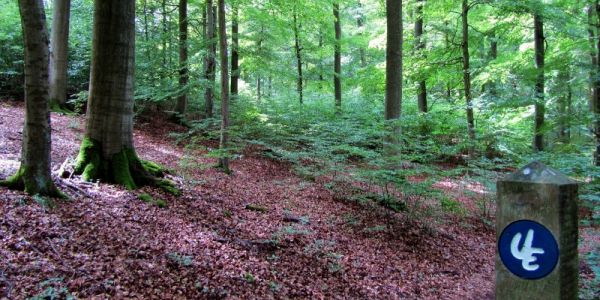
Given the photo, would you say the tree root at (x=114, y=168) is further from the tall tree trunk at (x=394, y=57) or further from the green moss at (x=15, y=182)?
the tall tree trunk at (x=394, y=57)

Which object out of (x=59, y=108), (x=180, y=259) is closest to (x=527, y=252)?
(x=180, y=259)

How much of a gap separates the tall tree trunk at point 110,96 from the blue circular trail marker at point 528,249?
5.98m

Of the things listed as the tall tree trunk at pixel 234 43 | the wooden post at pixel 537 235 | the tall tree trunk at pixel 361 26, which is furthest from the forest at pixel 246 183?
the tall tree trunk at pixel 361 26

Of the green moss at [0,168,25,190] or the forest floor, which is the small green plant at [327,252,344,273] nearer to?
the forest floor

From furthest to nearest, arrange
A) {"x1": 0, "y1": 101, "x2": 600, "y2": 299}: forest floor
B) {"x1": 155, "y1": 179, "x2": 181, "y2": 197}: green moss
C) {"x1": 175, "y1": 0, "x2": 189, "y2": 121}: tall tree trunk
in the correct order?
{"x1": 175, "y1": 0, "x2": 189, "y2": 121}: tall tree trunk, {"x1": 155, "y1": 179, "x2": 181, "y2": 197}: green moss, {"x1": 0, "y1": 101, "x2": 600, "y2": 299}: forest floor

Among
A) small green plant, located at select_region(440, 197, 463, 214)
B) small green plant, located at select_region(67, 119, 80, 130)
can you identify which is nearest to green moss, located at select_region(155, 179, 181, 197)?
small green plant, located at select_region(440, 197, 463, 214)

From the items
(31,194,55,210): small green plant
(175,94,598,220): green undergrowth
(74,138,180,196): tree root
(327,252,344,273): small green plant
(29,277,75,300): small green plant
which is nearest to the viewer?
(29,277,75,300): small green plant

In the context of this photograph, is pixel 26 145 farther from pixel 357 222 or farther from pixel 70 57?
pixel 70 57

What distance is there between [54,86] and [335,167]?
11.1 metres

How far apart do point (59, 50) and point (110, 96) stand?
916 cm

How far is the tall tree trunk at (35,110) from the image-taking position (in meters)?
4.68

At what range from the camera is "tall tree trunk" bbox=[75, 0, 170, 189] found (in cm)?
634

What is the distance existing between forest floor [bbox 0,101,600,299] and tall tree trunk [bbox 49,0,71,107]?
474 centimetres

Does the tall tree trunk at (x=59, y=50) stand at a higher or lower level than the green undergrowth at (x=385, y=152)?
higher
